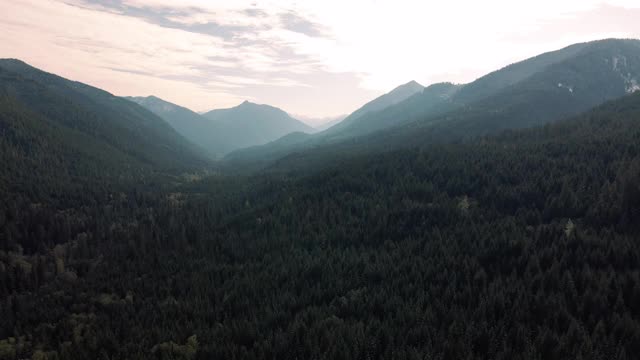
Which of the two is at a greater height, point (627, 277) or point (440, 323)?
point (627, 277)

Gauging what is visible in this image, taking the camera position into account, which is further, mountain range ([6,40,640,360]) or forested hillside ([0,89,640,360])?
mountain range ([6,40,640,360])

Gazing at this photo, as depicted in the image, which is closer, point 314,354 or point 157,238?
point 314,354

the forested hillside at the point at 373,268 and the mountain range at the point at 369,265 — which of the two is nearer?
the forested hillside at the point at 373,268

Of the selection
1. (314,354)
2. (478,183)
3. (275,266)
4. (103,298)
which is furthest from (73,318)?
(478,183)

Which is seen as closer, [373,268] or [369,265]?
[373,268]

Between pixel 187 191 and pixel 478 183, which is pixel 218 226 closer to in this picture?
pixel 478 183

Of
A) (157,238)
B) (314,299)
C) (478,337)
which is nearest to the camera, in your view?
(478,337)

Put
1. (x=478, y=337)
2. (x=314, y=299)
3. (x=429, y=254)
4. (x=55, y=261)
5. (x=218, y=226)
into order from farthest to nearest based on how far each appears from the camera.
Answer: (x=218, y=226)
(x=55, y=261)
(x=429, y=254)
(x=314, y=299)
(x=478, y=337)
